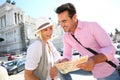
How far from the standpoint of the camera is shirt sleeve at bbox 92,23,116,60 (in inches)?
73.7

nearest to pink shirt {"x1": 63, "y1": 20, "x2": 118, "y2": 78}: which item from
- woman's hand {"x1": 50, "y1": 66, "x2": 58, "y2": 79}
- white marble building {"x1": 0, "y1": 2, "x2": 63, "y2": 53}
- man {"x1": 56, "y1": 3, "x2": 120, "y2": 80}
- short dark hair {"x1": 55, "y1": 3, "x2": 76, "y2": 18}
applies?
man {"x1": 56, "y1": 3, "x2": 120, "y2": 80}

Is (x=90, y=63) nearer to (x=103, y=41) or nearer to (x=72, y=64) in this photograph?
(x=72, y=64)

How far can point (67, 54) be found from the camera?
237cm

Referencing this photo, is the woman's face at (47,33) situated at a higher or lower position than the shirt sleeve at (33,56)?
higher

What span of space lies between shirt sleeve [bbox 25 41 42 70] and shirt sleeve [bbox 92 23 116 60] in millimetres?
637

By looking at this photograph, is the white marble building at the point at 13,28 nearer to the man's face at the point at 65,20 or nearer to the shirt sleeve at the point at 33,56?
the shirt sleeve at the point at 33,56

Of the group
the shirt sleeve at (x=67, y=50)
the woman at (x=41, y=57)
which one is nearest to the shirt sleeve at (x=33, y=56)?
the woman at (x=41, y=57)

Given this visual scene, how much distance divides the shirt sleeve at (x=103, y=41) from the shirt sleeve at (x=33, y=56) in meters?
0.64

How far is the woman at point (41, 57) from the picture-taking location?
2.40 metres

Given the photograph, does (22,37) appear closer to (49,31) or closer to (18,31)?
(18,31)

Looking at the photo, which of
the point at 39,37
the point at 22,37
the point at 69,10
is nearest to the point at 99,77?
the point at 69,10

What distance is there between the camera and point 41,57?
246cm

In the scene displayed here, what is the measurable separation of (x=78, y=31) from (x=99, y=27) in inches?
8.0

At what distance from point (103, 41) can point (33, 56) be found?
72 centimetres
